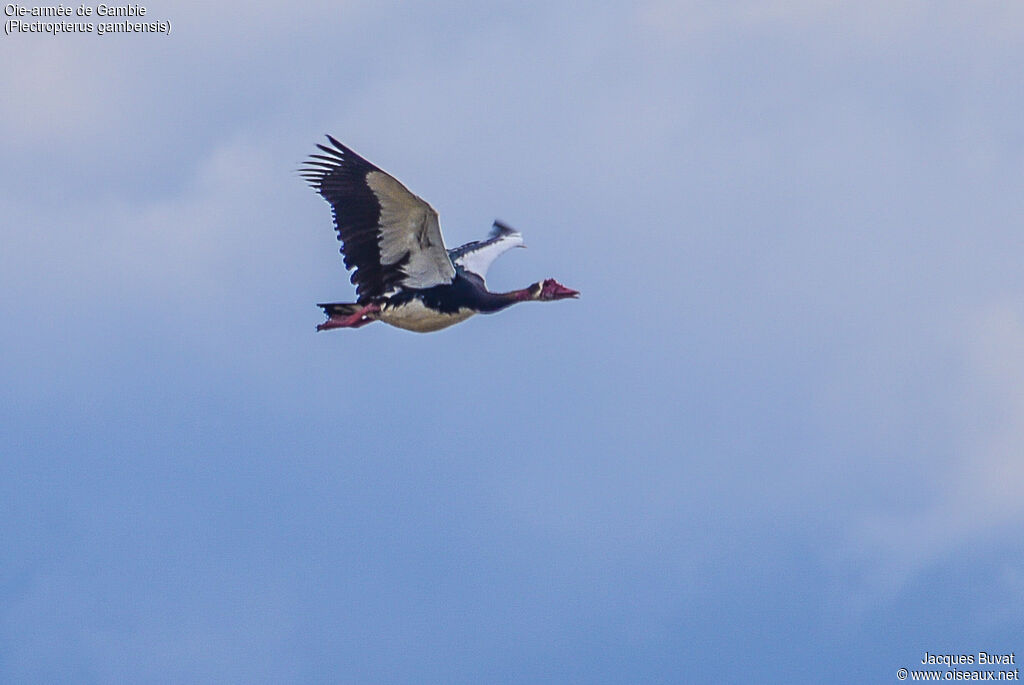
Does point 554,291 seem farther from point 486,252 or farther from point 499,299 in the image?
point 486,252

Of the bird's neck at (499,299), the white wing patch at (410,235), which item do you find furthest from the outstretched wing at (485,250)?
the white wing patch at (410,235)

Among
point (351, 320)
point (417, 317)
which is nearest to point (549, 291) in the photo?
point (417, 317)

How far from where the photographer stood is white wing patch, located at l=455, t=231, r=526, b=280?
20.3 m

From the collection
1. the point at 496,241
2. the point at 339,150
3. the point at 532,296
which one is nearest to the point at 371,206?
the point at 339,150

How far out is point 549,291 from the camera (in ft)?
64.1

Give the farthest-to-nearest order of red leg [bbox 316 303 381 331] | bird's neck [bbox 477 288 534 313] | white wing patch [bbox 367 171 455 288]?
bird's neck [bbox 477 288 534 313] → red leg [bbox 316 303 381 331] → white wing patch [bbox 367 171 455 288]

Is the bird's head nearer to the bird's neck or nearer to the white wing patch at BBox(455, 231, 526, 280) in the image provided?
the bird's neck

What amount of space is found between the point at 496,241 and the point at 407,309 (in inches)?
123

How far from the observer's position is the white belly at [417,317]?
1883cm

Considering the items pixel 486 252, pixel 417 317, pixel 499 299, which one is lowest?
pixel 417 317

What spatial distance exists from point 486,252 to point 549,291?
1.72 meters

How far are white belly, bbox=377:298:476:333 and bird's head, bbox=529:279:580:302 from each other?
2.52 ft

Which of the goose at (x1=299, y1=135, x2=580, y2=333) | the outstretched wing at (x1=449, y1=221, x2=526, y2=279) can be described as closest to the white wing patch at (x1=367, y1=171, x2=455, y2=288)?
the goose at (x1=299, y1=135, x2=580, y2=333)

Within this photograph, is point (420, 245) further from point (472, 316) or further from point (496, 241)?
point (496, 241)
